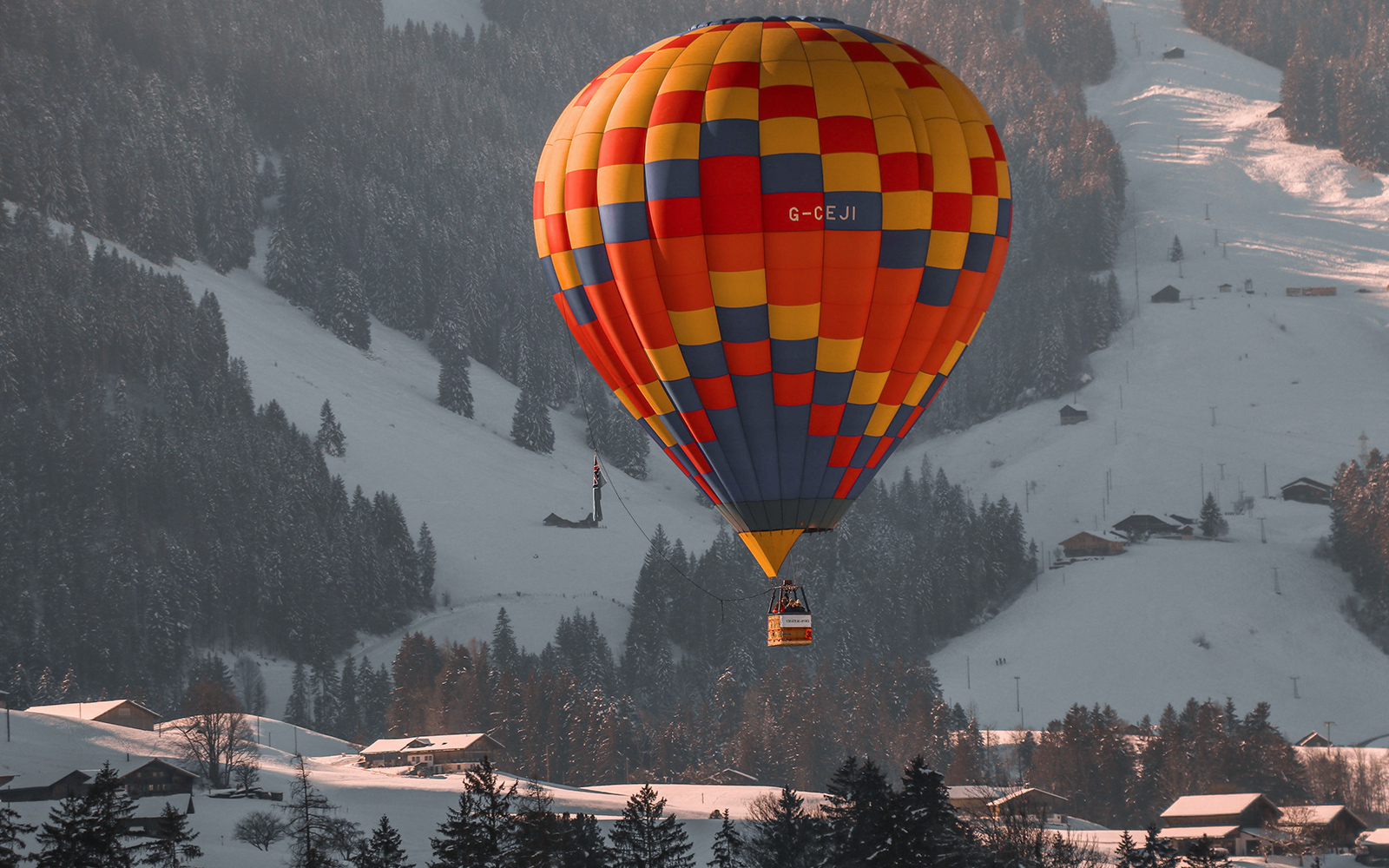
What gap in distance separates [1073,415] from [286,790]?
108 meters

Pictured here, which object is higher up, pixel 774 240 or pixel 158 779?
pixel 774 240

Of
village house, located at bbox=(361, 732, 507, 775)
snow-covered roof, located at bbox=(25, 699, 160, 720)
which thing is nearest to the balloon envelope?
village house, located at bbox=(361, 732, 507, 775)

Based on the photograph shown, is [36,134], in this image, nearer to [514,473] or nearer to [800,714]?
[514,473]

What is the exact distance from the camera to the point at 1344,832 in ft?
239

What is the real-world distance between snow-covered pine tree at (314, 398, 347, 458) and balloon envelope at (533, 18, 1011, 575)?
123m

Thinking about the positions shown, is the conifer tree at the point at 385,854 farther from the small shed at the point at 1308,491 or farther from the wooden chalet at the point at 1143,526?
the small shed at the point at 1308,491

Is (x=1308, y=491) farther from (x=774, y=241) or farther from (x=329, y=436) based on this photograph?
(x=774, y=241)

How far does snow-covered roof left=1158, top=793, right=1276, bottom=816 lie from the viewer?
74438mm

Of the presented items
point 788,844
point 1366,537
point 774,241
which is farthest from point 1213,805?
point 1366,537

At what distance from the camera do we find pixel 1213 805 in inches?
2997

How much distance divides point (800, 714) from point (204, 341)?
72998mm

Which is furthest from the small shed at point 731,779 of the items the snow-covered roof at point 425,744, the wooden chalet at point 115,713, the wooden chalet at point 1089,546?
the wooden chalet at point 1089,546

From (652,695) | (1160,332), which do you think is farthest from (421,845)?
(1160,332)

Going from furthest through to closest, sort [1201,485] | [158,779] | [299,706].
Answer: [1201,485]
[299,706]
[158,779]
